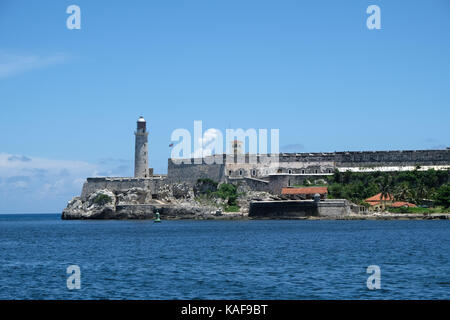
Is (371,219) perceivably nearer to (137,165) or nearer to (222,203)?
(222,203)

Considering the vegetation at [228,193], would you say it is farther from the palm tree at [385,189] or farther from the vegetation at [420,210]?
the vegetation at [420,210]

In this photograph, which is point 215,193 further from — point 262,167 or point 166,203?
point 262,167

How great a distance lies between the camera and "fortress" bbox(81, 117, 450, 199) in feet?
228

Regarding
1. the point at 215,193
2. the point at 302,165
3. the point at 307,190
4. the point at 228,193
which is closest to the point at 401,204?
the point at 307,190

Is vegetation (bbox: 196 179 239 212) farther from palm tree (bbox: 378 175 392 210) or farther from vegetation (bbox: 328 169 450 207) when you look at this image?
palm tree (bbox: 378 175 392 210)

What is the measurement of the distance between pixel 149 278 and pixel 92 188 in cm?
5592

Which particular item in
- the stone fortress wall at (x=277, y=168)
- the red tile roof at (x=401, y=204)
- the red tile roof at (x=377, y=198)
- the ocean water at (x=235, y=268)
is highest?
the stone fortress wall at (x=277, y=168)

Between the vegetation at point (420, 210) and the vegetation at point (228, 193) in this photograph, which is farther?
the vegetation at point (228, 193)

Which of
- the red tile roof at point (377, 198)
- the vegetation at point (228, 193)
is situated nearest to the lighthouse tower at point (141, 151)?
the vegetation at point (228, 193)

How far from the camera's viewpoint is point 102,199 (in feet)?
241

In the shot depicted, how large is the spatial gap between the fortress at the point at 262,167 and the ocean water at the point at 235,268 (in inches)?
1250

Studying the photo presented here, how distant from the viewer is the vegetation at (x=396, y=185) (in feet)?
205

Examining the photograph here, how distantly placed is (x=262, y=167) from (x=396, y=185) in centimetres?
1517
